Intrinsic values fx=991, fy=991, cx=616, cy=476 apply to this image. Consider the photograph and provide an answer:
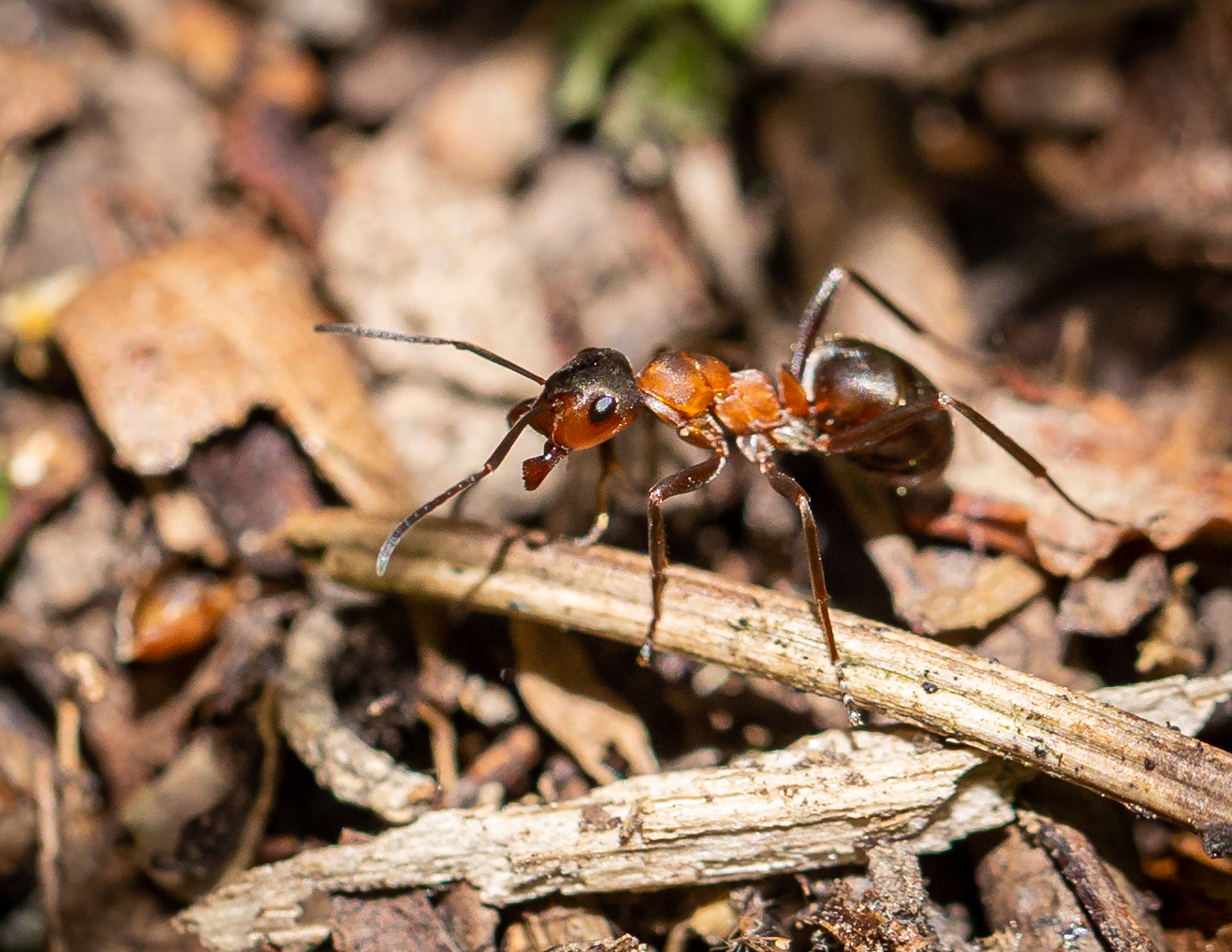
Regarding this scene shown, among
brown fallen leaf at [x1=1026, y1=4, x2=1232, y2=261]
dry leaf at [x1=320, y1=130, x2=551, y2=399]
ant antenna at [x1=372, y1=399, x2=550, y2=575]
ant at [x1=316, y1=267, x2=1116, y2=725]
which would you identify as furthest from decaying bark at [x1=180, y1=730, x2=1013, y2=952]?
brown fallen leaf at [x1=1026, y1=4, x2=1232, y2=261]

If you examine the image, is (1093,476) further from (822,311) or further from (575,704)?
(575,704)

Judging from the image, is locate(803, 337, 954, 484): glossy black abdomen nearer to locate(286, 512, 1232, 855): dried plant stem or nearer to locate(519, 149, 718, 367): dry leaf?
locate(286, 512, 1232, 855): dried plant stem

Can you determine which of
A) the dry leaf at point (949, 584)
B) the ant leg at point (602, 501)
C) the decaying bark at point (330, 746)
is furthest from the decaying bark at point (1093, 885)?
the decaying bark at point (330, 746)

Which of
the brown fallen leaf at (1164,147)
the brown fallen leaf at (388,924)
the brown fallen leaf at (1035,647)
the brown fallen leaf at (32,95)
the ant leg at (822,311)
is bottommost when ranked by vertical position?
the brown fallen leaf at (388,924)

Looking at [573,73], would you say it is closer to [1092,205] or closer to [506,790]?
[1092,205]

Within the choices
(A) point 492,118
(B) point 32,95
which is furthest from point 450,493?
(B) point 32,95

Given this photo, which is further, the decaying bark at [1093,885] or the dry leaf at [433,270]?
the dry leaf at [433,270]

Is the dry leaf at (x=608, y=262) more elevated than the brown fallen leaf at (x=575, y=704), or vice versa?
the dry leaf at (x=608, y=262)

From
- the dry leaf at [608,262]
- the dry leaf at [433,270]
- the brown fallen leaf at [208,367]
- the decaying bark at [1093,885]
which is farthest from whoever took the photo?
the dry leaf at [608,262]

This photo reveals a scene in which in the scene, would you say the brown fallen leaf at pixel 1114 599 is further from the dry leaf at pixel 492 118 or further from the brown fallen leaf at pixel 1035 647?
the dry leaf at pixel 492 118
